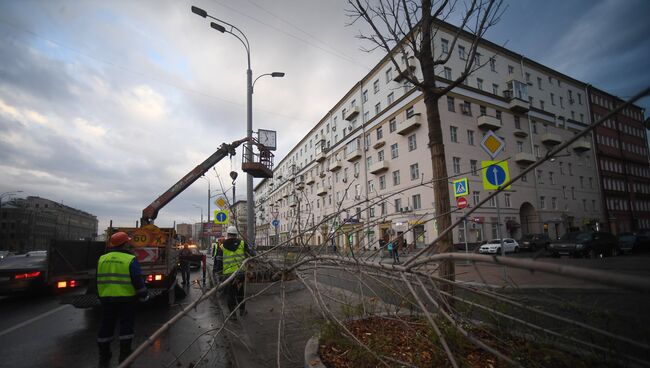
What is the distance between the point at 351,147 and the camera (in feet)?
124

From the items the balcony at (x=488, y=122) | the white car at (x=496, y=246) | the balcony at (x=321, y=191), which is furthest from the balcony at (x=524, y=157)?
the balcony at (x=321, y=191)

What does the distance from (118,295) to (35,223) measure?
94057 mm

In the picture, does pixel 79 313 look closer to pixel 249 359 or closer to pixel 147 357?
pixel 147 357

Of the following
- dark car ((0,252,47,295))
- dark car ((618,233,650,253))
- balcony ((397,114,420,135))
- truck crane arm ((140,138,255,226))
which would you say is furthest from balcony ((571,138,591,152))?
dark car ((0,252,47,295))

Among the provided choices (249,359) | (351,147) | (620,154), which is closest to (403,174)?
(351,147)

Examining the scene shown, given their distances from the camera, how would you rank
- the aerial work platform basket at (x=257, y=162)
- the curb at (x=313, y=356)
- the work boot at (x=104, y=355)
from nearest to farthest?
the curb at (x=313, y=356) < the work boot at (x=104, y=355) < the aerial work platform basket at (x=257, y=162)

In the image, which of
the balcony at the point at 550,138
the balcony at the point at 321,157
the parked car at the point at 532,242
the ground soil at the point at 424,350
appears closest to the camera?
the ground soil at the point at 424,350

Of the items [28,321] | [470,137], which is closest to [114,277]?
[28,321]

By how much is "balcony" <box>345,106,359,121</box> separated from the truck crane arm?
27711 millimetres

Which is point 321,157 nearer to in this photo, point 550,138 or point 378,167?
point 378,167

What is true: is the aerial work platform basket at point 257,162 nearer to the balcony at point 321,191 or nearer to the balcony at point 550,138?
the balcony at point 321,191

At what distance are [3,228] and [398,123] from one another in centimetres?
9542

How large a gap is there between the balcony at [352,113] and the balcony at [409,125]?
29.7 feet

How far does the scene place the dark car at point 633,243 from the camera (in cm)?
2012
